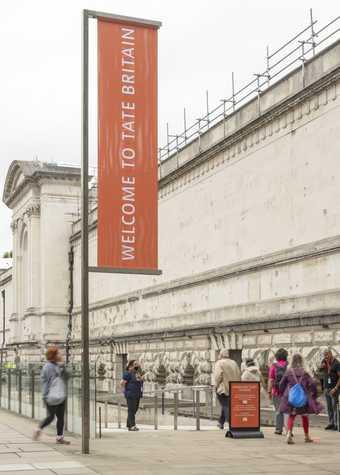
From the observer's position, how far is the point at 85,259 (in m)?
13.7

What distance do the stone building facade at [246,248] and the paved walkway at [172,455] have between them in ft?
18.0

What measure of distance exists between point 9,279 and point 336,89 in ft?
205

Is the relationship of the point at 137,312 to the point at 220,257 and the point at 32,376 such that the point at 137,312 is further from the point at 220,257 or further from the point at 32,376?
the point at 32,376

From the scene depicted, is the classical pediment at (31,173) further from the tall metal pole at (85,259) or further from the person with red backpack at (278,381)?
the tall metal pole at (85,259)

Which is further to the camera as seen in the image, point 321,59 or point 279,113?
point 279,113

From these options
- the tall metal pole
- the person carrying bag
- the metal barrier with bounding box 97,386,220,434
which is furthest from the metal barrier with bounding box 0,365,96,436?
the tall metal pole

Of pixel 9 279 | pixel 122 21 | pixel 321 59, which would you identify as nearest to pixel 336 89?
pixel 321 59

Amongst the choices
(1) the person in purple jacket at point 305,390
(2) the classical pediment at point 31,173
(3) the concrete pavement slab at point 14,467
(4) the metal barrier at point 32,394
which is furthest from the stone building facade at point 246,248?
(2) the classical pediment at point 31,173

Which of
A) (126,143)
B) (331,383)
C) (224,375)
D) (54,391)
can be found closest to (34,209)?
(224,375)

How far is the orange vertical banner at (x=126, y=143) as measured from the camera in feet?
46.5

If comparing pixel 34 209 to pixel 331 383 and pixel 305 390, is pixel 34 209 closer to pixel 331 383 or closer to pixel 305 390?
pixel 331 383

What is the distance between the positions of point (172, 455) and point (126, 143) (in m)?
5.02

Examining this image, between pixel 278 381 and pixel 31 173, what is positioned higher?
pixel 31 173

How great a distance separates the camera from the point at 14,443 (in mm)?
15203
